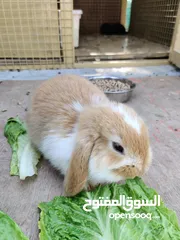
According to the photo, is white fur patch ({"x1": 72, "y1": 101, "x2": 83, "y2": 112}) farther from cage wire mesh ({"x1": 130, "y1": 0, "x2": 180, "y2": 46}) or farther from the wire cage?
cage wire mesh ({"x1": 130, "y1": 0, "x2": 180, "y2": 46})

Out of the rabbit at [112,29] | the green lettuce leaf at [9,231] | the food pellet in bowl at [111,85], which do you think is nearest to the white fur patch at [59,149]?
A: the green lettuce leaf at [9,231]

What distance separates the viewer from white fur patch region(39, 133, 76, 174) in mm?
1118

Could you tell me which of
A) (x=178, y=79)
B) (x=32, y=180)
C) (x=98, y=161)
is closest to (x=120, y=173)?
(x=98, y=161)

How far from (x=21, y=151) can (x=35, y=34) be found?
7.58 ft

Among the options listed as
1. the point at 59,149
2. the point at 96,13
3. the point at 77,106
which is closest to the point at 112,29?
the point at 96,13

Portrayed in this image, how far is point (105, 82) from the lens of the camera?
2.39 m

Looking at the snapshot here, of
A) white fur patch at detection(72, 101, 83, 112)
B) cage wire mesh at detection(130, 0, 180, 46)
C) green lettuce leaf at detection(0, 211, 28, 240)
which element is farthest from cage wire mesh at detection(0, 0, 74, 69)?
green lettuce leaf at detection(0, 211, 28, 240)

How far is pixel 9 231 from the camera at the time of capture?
2.96 ft

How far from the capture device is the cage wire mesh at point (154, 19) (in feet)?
12.5

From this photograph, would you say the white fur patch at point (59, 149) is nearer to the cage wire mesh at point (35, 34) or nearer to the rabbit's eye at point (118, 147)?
the rabbit's eye at point (118, 147)

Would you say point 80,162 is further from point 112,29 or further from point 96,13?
point 96,13

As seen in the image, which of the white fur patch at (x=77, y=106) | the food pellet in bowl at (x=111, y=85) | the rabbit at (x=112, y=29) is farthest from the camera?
the rabbit at (x=112, y=29)

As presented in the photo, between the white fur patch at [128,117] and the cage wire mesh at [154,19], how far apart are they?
3144 millimetres

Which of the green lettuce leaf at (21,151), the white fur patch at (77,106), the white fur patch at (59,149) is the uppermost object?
the white fur patch at (77,106)
